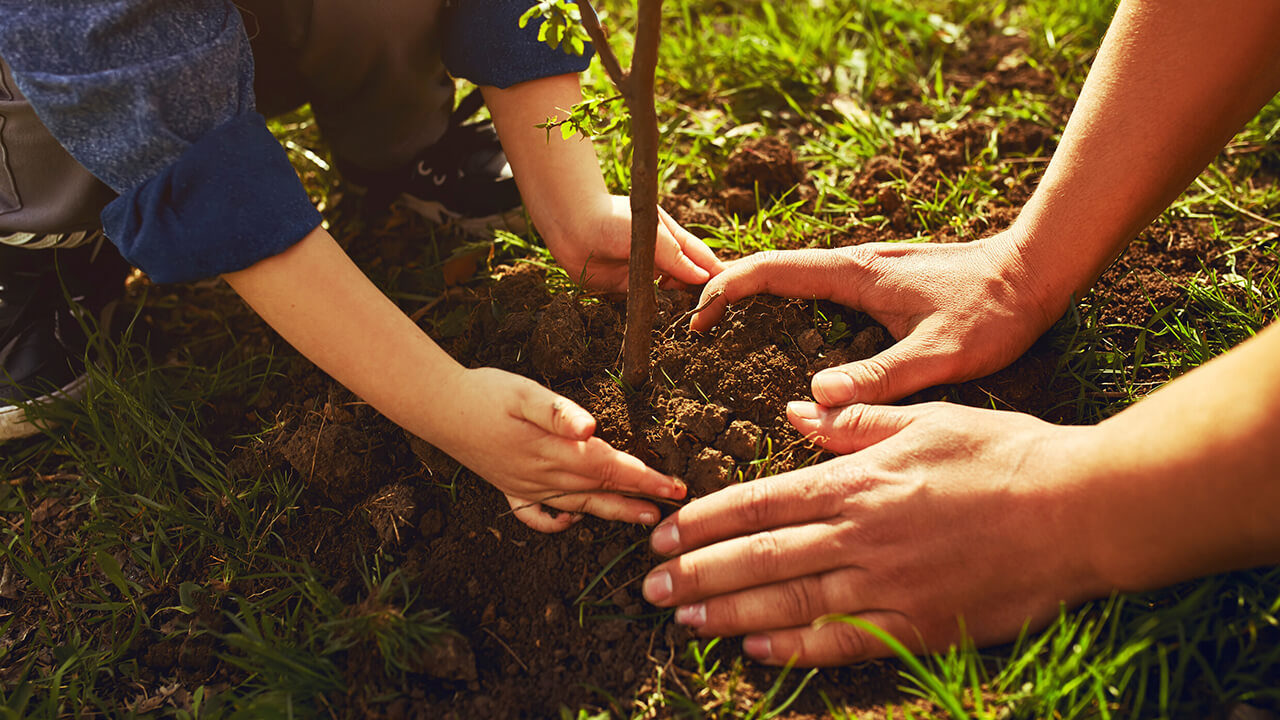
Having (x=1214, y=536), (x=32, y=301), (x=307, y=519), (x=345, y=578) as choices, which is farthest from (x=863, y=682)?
(x=32, y=301)

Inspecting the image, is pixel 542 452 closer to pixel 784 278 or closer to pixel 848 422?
pixel 848 422

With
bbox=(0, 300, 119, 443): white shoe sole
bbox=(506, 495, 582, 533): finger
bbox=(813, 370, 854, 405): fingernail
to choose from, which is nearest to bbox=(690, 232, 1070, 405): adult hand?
bbox=(813, 370, 854, 405): fingernail

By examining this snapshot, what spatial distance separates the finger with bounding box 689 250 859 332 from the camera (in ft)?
6.50

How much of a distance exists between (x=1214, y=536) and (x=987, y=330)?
0.63 meters

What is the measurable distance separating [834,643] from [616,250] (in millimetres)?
1101

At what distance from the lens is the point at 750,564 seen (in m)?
1.56

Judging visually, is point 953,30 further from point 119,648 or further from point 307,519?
point 119,648

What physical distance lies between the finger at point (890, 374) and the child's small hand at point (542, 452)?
404 mm

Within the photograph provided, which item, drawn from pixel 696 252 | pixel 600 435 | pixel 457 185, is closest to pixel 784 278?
pixel 696 252

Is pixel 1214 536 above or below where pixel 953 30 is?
below

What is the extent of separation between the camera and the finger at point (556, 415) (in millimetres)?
1589

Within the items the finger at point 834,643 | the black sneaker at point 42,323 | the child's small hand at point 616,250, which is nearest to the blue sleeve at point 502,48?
the child's small hand at point 616,250

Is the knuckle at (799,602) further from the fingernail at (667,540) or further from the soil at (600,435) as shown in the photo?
the fingernail at (667,540)

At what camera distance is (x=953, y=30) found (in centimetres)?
314
